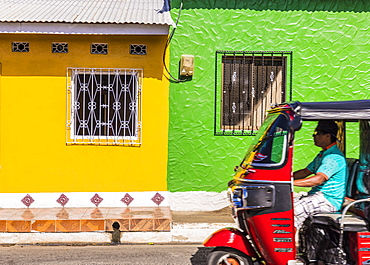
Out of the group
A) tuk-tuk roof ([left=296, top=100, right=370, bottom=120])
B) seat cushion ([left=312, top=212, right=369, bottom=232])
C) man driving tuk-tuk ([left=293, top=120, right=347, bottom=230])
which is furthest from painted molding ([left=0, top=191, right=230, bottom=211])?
tuk-tuk roof ([left=296, top=100, right=370, bottom=120])

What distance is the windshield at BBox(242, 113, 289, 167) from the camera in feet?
14.1

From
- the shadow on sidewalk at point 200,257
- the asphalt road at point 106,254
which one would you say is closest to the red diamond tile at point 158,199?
the asphalt road at point 106,254

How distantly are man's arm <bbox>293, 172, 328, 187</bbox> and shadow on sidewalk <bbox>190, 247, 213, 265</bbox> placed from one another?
6.42ft

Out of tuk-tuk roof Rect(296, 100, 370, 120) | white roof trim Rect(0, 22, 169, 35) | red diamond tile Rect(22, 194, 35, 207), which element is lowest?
red diamond tile Rect(22, 194, 35, 207)

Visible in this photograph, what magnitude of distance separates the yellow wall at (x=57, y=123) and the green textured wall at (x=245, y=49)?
454 millimetres

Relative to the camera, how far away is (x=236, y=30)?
8148 millimetres

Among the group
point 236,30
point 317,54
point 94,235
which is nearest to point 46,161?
point 94,235

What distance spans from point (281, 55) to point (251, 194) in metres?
4.50

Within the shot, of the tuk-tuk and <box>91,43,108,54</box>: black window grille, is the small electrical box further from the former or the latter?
the tuk-tuk

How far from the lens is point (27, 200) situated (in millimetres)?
7965

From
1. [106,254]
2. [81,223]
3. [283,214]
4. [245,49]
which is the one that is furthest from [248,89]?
[283,214]

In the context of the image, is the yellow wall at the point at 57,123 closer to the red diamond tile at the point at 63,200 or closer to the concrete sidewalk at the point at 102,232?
the red diamond tile at the point at 63,200

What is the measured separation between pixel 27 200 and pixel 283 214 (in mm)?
5247

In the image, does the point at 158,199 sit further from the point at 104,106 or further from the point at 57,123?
the point at 57,123
